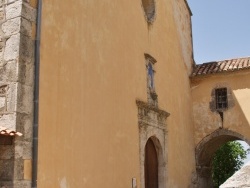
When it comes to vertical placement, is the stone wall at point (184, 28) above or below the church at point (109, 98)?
above

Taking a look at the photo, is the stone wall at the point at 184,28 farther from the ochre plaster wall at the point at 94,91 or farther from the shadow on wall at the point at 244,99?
the ochre plaster wall at the point at 94,91

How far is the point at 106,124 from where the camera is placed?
7.43m

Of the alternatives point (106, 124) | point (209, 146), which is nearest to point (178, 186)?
point (209, 146)

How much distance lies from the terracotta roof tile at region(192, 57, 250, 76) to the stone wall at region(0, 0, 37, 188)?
8836 millimetres

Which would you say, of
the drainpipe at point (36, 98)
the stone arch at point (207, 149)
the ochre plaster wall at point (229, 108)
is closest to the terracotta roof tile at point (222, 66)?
the ochre plaster wall at point (229, 108)

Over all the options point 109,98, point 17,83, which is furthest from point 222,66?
point 17,83

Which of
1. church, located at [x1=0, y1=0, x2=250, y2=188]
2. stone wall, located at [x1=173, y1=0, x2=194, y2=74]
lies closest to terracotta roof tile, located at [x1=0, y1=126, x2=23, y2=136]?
church, located at [x1=0, y1=0, x2=250, y2=188]

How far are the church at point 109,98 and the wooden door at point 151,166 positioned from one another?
0.03 metres

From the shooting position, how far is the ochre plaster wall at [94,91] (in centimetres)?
592

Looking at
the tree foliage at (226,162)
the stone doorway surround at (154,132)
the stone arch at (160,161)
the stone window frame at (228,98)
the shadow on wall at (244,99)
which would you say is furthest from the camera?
the tree foliage at (226,162)

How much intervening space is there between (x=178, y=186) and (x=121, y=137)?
381 cm

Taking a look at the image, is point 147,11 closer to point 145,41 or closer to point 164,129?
point 145,41

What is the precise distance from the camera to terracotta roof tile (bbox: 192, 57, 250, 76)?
42.7 ft

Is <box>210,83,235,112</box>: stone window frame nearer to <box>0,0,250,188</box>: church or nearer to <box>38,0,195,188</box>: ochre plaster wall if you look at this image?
<box>0,0,250,188</box>: church
